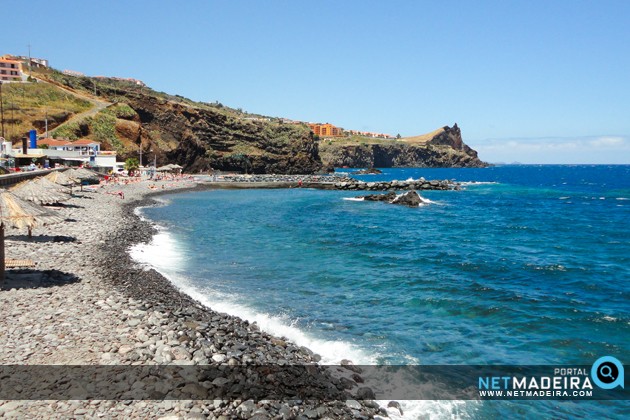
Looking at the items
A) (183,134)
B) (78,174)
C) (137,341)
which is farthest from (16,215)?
(183,134)

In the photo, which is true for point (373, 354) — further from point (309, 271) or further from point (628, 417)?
point (309, 271)

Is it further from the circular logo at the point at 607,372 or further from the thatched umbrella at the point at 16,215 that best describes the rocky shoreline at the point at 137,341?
the circular logo at the point at 607,372

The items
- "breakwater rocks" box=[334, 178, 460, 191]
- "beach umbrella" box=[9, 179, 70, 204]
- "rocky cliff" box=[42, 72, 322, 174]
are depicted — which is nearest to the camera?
"beach umbrella" box=[9, 179, 70, 204]

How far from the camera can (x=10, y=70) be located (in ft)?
320

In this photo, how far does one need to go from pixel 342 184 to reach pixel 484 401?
7645 centimetres

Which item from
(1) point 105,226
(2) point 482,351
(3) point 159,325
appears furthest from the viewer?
(1) point 105,226

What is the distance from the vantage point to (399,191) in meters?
80.1

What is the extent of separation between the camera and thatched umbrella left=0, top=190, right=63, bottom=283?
13.7 meters

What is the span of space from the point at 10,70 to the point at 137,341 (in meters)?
115

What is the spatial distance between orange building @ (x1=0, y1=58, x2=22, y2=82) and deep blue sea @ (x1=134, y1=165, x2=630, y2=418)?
85085 mm

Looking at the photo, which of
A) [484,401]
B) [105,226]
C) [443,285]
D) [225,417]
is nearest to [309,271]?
[443,285]

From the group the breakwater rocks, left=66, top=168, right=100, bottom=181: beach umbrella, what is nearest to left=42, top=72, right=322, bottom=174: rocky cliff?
the breakwater rocks

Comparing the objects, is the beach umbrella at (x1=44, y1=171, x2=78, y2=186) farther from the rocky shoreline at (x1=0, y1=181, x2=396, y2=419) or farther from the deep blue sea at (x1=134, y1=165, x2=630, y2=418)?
the rocky shoreline at (x1=0, y1=181, x2=396, y2=419)

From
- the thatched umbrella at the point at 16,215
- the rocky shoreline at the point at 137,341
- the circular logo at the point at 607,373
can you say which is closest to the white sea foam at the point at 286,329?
the rocky shoreline at the point at 137,341
